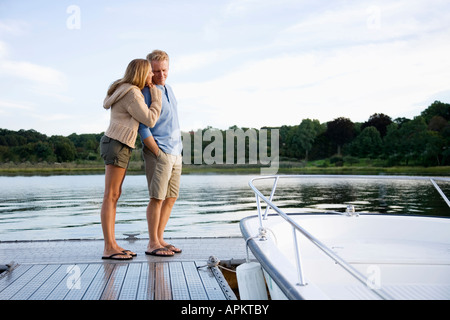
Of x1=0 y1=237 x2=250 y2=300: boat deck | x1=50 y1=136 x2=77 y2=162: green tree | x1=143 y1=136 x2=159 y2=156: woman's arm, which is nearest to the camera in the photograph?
x1=0 y1=237 x2=250 y2=300: boat deck

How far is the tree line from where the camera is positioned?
34.5m

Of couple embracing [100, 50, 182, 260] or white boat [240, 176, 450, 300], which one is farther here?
couple embracing [100, 50, 182, 260]

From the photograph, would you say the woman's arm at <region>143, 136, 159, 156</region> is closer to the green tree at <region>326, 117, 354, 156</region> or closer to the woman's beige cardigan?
the woman's beige cardigan

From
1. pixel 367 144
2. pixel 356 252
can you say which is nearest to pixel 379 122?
pixel 367 144

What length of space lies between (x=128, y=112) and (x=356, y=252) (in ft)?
5.87

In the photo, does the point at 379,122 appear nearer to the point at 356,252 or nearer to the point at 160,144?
the point at 356,252

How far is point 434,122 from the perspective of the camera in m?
40.3

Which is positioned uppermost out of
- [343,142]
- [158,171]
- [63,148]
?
[343,142]

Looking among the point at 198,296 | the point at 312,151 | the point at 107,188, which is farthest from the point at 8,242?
the point at 312,151

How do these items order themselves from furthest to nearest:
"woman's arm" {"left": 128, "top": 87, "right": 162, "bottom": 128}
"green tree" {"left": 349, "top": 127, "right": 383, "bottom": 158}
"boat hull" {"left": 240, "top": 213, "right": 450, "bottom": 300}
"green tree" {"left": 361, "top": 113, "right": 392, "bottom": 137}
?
"green tree" {"left": 361, "top": 113, "right": 392, "bottom": 137} → "green tree" {"left": 349, "top": 127, "right": 383, "bottom": 158} → "woman's arm" {"left": 128, "top": 87, "right": 162, "bottom": 128} → "boat hull" {"left": 240, "top": 213, "right": 450, "bottom": 300}

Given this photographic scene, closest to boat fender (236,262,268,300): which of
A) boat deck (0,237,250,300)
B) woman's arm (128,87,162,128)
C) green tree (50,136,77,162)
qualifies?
boat deck (0,237,250,300)

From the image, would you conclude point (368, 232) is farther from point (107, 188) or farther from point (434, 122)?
point (434, 122)

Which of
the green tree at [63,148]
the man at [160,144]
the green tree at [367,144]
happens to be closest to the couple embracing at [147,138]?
the man at [160,144]

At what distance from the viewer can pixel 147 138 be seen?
120 inches
